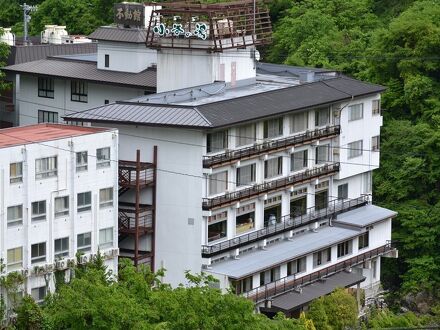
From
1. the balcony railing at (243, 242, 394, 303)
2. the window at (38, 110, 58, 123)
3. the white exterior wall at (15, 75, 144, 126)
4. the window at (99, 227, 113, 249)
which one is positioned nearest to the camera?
the window at (99, 227, 113, 249)

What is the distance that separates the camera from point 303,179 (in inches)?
2911

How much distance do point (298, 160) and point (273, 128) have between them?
3.07 m

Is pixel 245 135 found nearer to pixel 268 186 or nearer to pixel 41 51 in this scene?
pixel 268 186

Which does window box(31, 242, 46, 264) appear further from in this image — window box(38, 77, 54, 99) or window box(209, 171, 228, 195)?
window box(38, 77, 54, 99)

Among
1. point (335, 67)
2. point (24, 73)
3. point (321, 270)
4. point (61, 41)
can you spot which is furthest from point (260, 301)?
point (61, 41)

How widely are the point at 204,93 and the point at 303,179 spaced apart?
622cm

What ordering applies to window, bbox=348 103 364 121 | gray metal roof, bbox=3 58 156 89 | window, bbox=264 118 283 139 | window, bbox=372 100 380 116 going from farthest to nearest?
1. gray metal roof, bbox=3 58 156 89
2. window, bbox=372 100 380 116
3. window, bbox=348 103 364 121
4. window, bbox=264 118 283 139

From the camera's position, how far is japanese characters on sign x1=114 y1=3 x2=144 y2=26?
277 feet

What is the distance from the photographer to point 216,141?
6775 cm

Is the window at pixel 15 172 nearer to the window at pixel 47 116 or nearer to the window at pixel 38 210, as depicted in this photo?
the window at pixel 38 210

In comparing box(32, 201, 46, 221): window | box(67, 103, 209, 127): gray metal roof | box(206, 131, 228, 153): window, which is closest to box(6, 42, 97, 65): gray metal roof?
box(67, 103, 209, 127): gray metal roof

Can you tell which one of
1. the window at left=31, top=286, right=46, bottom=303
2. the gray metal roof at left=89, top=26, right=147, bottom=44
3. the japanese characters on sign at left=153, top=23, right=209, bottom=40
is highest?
the japanese characters on sign at left=153, top=23, right=209, bottom=40

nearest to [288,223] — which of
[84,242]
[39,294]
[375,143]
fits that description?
[375,143]

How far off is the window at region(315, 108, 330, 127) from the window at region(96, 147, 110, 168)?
46.1 ft
